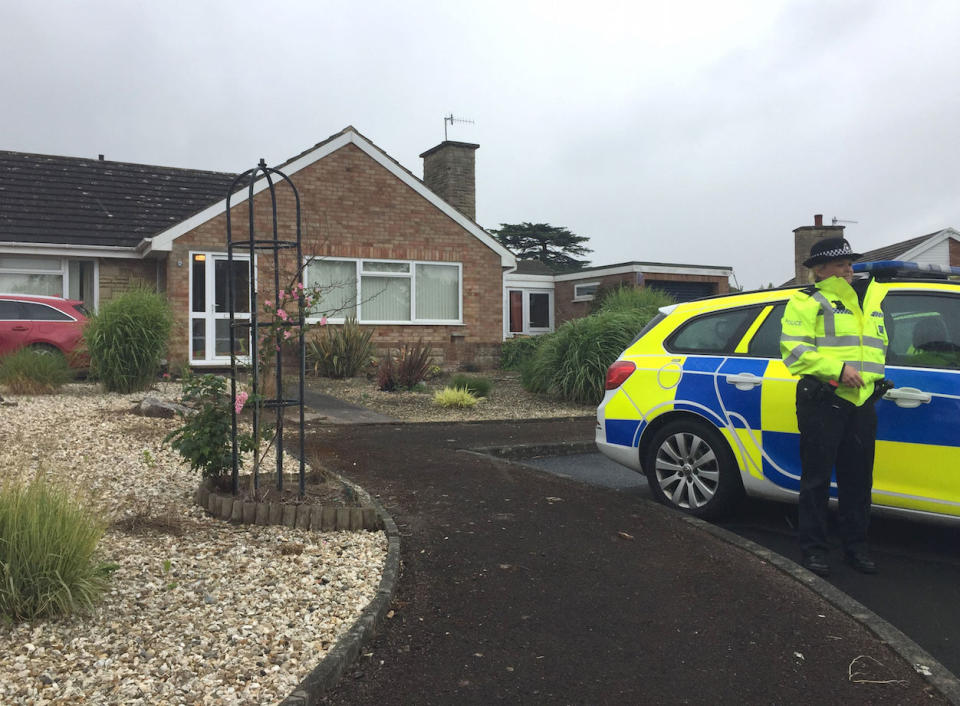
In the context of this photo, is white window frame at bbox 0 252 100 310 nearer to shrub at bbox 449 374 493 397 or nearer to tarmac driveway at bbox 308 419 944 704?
shrub at bbox 449 374 493 397

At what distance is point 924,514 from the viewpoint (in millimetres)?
4832

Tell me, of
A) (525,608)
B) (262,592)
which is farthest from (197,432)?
(525,608)

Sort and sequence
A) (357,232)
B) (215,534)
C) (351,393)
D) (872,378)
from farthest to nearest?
1. (357,232)
2. (351,393)
3. (215,534)
4. (872,378)

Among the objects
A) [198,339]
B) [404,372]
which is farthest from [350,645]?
[198,339]

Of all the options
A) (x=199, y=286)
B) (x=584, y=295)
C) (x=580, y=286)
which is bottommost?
(x=199, y=286)

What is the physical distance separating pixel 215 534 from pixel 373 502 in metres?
1.30

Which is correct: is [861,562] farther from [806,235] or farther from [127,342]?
[806,235]

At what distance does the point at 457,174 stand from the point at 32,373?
507 inches

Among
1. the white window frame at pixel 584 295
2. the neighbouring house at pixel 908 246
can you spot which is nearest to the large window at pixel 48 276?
the white window frame at pixel 584 295

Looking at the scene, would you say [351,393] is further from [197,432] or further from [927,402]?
[927,402]

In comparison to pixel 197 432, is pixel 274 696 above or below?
below

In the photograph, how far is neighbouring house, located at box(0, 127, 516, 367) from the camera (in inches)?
658

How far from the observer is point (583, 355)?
1334cm

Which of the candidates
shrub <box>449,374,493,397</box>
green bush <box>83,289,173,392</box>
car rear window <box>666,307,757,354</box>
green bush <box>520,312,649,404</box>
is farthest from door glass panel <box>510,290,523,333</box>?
car rear window <box>666,307,757,354</box>
